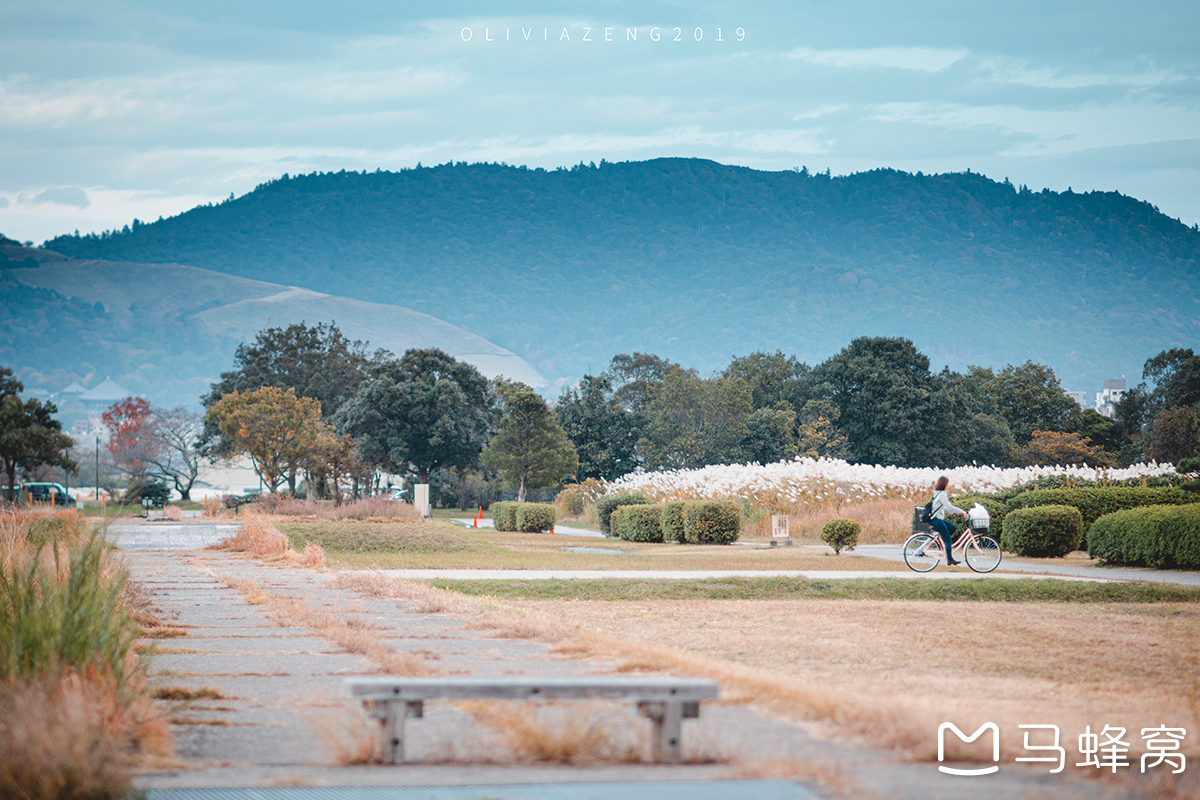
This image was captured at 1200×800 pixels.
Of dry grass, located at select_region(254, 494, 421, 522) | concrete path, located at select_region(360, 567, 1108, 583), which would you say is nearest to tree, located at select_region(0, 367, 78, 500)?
dry grass, located at select_region(254, 494, 421, 522)

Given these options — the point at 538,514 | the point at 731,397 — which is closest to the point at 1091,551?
the point at 538,514

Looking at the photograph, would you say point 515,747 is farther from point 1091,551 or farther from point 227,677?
point 1091,551

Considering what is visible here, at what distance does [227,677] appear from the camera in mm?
6422

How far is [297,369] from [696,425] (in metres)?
27.2

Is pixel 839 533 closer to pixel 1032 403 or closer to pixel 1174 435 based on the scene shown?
pixel 1174 435

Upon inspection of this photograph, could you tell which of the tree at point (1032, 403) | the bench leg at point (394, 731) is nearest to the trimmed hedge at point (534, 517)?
the bench leg at point (394, 731)

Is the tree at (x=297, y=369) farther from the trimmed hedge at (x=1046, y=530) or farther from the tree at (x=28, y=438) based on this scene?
the trimmed hedge at (x=1046, y=530)

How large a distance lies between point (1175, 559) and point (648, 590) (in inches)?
351

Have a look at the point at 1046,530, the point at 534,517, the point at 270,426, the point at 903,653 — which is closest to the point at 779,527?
the point at 1046,530

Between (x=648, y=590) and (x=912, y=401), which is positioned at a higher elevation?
(x=912, y=401)

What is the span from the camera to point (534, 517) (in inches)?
1088

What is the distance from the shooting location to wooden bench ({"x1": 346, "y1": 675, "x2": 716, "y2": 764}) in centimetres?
438

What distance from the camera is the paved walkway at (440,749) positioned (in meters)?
3.97

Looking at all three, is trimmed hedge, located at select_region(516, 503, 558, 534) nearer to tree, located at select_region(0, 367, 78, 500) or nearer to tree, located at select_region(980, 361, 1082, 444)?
tree, located at select_region(0, 367, 78, 500)
